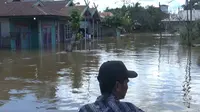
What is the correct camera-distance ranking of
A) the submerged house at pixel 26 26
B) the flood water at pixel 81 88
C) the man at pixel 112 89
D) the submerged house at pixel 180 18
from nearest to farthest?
the man at pixel 112 89, the flood water at pixel 81 88, the submerged house at pixel 26 26, the submerged house at pixel 180 18

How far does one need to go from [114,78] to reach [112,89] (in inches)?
3.3

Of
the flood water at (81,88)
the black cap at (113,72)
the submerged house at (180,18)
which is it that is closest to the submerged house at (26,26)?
the flood water at (81,88)

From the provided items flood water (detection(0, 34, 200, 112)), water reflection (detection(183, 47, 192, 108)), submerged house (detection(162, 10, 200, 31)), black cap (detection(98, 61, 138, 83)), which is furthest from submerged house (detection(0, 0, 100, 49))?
black cap (detection(98, 61, 138, 83))

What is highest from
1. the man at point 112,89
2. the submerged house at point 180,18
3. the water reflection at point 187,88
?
the submerged house at point 180,18

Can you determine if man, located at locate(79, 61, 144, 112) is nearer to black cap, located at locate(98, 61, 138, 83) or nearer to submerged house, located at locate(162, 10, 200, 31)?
black cap, located at locate(98, 61, 138, 83)

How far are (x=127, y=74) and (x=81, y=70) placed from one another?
494 inches

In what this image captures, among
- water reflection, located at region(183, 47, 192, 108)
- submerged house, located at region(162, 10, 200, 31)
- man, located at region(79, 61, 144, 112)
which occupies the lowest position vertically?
water reflection, located at region(183, 47, 192, 108)

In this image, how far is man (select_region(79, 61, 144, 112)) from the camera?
8.38 ft

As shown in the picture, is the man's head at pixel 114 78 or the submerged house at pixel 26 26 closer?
the man's head at pixel 114 78

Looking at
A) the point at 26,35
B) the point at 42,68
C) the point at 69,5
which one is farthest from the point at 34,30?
the point at 42,68

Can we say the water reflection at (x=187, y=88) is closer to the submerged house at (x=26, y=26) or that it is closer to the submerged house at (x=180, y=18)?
the submerged house at (x=26, y=26)

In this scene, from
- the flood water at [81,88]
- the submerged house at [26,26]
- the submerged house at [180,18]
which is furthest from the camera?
the submerged house at [180,18]

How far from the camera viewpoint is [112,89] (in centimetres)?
261

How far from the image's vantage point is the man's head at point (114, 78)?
2.57m
